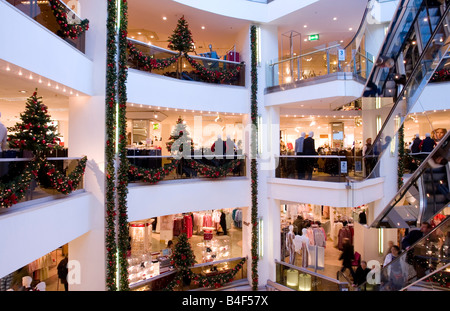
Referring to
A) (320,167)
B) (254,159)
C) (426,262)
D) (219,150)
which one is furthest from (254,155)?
(426,262)

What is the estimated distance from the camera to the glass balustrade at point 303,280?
838 centimetres

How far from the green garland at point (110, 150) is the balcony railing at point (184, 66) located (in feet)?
2.70

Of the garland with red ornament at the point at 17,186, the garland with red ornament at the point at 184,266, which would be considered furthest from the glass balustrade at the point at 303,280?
the garland with red ornament at the point at 17,186

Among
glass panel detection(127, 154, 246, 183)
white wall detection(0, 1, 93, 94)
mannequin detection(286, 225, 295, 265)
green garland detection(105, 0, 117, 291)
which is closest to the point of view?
white wall detection(0, 1, 93, 94)

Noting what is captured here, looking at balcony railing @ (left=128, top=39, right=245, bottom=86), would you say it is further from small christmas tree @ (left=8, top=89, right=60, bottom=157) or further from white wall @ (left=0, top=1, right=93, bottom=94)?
small christmas tree @ (left=8, top=89, right=60, bottom=157)

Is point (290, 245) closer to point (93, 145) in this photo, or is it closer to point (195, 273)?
point (195, 273)

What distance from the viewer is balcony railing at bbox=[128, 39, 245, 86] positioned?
27.4 feet

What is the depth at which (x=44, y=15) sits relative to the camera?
5730 millimetres

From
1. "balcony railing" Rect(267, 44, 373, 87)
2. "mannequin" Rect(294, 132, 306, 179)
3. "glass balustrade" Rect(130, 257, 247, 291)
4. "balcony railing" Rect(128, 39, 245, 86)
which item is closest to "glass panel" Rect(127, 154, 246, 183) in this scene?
"mannequin" Rect(294, 132, 306, 179)

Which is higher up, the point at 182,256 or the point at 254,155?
the point at 254,155

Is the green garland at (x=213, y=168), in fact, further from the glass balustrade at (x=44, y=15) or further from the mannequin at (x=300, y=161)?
the glass balustrade at (x=44, y=15)

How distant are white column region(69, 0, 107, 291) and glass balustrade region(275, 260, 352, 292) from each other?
5.86 meters

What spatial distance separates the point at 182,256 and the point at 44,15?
23.5 feet

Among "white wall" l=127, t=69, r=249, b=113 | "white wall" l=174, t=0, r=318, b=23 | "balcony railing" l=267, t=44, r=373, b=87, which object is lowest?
"white wall" l=127, t=69, r=249, b=113
